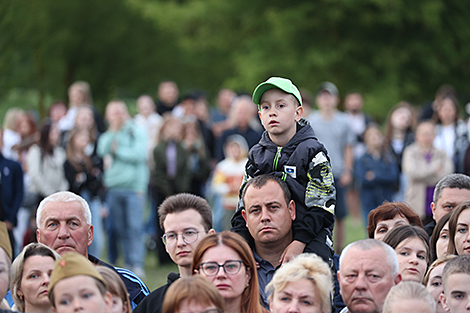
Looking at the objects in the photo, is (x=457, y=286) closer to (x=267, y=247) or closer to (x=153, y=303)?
(x=267, y=247)

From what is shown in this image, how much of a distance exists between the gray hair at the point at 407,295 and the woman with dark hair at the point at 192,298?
98 cm

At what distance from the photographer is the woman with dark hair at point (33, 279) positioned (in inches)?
198

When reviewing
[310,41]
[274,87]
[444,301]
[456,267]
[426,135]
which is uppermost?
[310,41]

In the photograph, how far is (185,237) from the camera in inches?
219

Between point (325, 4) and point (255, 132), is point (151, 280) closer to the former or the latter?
point (255, 132)

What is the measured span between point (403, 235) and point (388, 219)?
61 cm

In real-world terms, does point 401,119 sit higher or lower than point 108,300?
higher

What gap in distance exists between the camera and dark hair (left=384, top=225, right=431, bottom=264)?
18.5 ft

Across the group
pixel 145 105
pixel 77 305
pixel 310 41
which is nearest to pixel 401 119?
pixel 145 105

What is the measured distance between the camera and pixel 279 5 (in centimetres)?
2103

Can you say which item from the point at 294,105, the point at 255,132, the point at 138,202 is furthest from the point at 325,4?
the point at 294,105

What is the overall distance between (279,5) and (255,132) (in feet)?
34.2

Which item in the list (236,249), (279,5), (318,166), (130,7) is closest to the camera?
(236,249)

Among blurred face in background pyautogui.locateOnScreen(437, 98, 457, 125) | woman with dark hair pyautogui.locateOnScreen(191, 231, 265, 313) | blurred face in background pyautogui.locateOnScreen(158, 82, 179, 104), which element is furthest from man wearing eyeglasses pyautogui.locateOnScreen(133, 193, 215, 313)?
blurred face in background pyautogui.locateOnScreen(158, 82, 179, 104)
